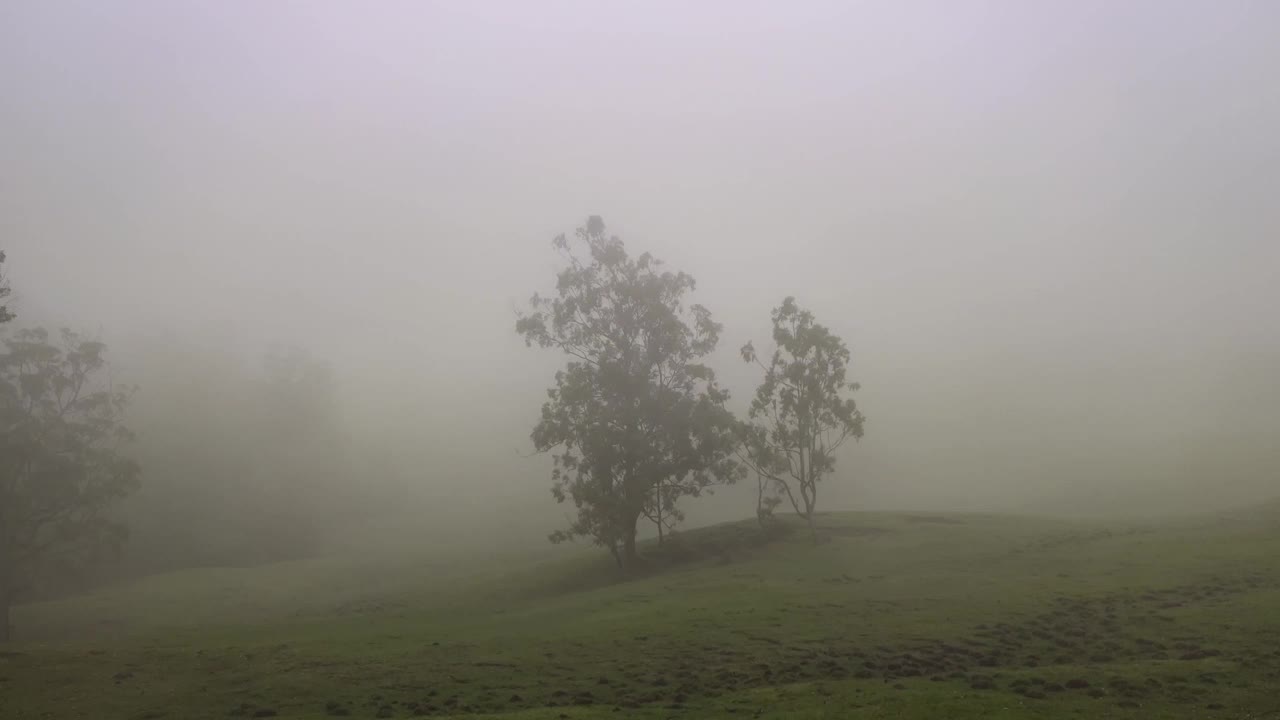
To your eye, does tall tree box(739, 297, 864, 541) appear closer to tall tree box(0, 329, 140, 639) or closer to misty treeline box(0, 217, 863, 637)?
misty treeline box(0, 217, 863, 637)

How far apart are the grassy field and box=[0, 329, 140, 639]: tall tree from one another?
18.6 ft

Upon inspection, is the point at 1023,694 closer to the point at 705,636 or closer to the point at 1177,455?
the point at 705,636

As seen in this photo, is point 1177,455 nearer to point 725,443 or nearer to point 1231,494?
point 1231,494

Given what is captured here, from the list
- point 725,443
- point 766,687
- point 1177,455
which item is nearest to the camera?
point 766,687

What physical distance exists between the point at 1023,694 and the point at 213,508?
9588cm

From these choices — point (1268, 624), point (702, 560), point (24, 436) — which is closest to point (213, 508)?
point (24, 436)

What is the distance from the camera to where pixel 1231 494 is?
275 feet

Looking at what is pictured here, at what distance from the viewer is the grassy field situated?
2219cm

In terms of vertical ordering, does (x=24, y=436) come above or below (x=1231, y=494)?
above

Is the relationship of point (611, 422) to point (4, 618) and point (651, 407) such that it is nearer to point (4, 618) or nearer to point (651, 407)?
point (651, 407)

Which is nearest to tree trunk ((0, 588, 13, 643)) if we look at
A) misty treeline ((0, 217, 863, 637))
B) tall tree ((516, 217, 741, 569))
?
misty treeline ((0, 217, 863, 637))

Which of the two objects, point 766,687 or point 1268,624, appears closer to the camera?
point 766,687

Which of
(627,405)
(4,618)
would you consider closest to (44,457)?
(4,618)

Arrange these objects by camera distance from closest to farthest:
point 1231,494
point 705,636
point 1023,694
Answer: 1. point 1023,694
2. point 705,636
3. point 1231,494
